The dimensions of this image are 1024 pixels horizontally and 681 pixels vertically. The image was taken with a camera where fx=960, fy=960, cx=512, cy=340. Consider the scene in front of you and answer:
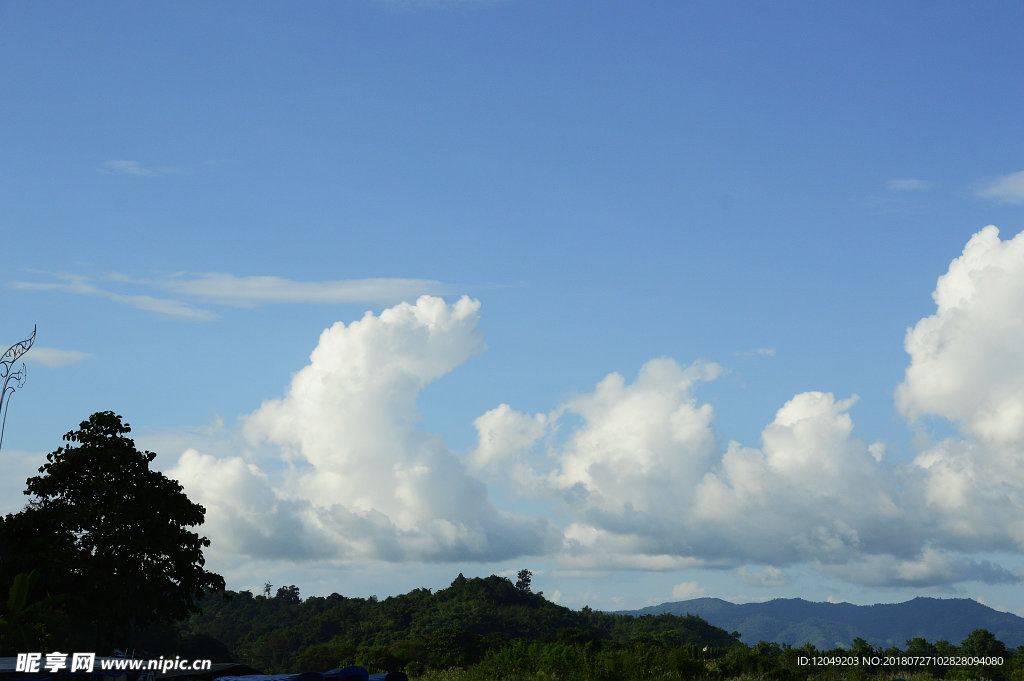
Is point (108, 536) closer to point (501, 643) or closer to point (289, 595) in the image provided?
point (501, 643)

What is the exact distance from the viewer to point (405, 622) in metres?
130

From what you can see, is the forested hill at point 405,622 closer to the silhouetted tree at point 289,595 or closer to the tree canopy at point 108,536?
the silhouetted tree at point 289,595

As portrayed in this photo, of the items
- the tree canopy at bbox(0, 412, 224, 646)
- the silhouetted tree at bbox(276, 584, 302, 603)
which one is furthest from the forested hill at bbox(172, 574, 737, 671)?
the tree canopy at bbox(0, 412, 224, 646)

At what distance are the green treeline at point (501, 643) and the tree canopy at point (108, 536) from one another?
12.6 feet

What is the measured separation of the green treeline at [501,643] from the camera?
40.2m

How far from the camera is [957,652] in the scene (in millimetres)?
57312

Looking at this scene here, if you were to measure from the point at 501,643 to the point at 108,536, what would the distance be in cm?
5254

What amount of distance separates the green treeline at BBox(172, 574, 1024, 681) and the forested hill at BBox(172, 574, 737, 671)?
0.25 meters

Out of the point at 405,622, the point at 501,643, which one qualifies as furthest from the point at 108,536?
the point at 405,622

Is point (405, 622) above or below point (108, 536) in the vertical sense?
below

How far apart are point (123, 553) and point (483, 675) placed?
1579 centimetres

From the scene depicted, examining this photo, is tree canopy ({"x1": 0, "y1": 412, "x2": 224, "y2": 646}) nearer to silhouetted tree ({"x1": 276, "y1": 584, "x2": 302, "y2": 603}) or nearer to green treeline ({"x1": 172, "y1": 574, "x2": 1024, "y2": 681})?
green treeline ({"x1": 172, "y1": 574, "x2": 1024, "y2": 681})

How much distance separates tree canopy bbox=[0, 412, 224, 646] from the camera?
1282 inches

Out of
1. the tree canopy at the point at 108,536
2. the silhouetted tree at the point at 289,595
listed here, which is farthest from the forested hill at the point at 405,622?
the tree canopy at the point at 108,536
